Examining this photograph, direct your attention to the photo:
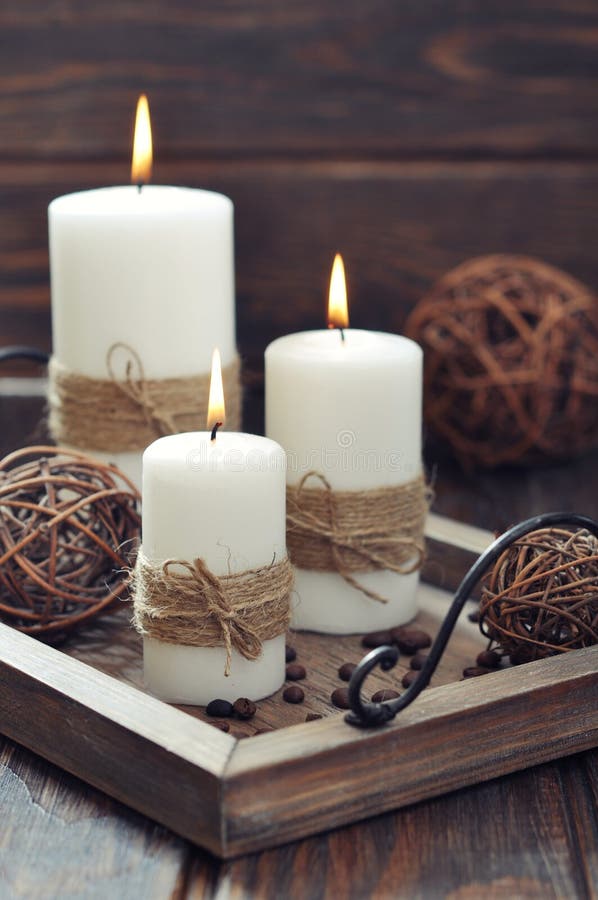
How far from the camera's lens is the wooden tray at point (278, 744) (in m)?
0.62

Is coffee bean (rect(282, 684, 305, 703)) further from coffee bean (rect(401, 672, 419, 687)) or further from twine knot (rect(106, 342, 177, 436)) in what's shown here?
twine knot (rect(106, 342, 177, 436))

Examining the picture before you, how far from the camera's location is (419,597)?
0.97 metres

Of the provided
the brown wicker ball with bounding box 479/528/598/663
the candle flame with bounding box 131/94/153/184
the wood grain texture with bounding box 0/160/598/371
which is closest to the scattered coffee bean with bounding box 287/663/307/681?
the brown wicker ball with bounding box 479/528/598/663

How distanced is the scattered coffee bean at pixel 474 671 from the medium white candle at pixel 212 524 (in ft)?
0.41

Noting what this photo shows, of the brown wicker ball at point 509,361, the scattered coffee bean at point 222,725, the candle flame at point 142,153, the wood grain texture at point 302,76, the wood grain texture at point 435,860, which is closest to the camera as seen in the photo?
the wood grain texture at point 435,860

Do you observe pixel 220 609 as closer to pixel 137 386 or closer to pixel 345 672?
pixel 345 672

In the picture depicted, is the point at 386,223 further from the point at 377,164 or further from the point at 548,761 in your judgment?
the point at 548,761

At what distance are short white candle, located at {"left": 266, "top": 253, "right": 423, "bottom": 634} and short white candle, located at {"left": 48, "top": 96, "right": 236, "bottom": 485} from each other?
0.10m

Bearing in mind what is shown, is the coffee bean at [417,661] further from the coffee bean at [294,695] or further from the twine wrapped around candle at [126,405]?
the twine wrapped around candle at [126,405]

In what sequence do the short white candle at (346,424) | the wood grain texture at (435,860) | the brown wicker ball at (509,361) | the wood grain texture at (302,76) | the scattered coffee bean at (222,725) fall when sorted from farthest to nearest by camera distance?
1. the wood grain texture at (302,76)
2. the brown wicker ball at (509,361)
3. the short white candle at (346,424)
4. the scattered coffee bean at (222,725)
5. the wood grain texture at (435,860)

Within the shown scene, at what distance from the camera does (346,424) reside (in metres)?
0.86

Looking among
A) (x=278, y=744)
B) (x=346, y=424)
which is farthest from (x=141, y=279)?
(x=278, y=744)

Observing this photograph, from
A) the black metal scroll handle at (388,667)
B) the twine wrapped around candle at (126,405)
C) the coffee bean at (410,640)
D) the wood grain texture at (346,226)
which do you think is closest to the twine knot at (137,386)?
the twine wrapped around candle at (126,405)

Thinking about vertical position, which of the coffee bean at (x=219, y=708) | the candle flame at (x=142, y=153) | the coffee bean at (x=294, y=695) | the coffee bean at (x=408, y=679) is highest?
the candle flame at (x=142, y=153)
